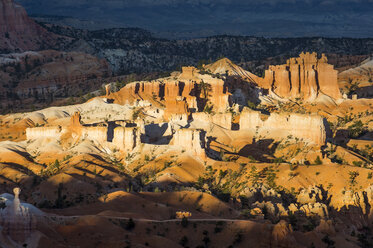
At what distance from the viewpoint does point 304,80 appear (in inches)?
6501

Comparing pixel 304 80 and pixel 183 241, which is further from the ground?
pixel 183 241

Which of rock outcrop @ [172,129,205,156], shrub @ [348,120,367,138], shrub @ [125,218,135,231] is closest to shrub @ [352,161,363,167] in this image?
rock outcrop @ [172,129,205,156]

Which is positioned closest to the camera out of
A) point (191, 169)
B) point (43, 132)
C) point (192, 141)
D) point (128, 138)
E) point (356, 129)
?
point (191, 169)

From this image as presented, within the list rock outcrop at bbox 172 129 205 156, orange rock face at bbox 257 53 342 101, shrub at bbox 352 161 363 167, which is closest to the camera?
shrub at bbox 352 161 363 167

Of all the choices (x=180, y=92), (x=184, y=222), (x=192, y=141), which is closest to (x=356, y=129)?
(x=180, y=92)

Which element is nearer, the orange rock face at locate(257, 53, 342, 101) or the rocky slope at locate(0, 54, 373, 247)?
the rocky slope at locate(0, 54, 373, 247)

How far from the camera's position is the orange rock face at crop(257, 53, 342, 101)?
164 m

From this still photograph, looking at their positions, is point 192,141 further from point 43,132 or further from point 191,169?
point 43,132

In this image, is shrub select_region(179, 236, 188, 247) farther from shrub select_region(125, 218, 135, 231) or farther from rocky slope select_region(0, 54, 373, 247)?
shrub select_region(125, 218, 135, 231)

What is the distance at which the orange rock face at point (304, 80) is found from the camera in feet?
538

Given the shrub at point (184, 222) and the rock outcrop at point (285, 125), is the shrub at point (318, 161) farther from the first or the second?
the shrub at point (184, 222)

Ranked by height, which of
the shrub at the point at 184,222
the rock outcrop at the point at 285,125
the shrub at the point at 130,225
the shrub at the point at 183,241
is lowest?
the rock outcrop at the point at 285,125

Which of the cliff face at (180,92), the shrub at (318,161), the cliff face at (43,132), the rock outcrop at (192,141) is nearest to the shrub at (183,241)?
the rock outcrop at (192,141)

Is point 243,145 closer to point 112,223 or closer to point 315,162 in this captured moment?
point 315,162
